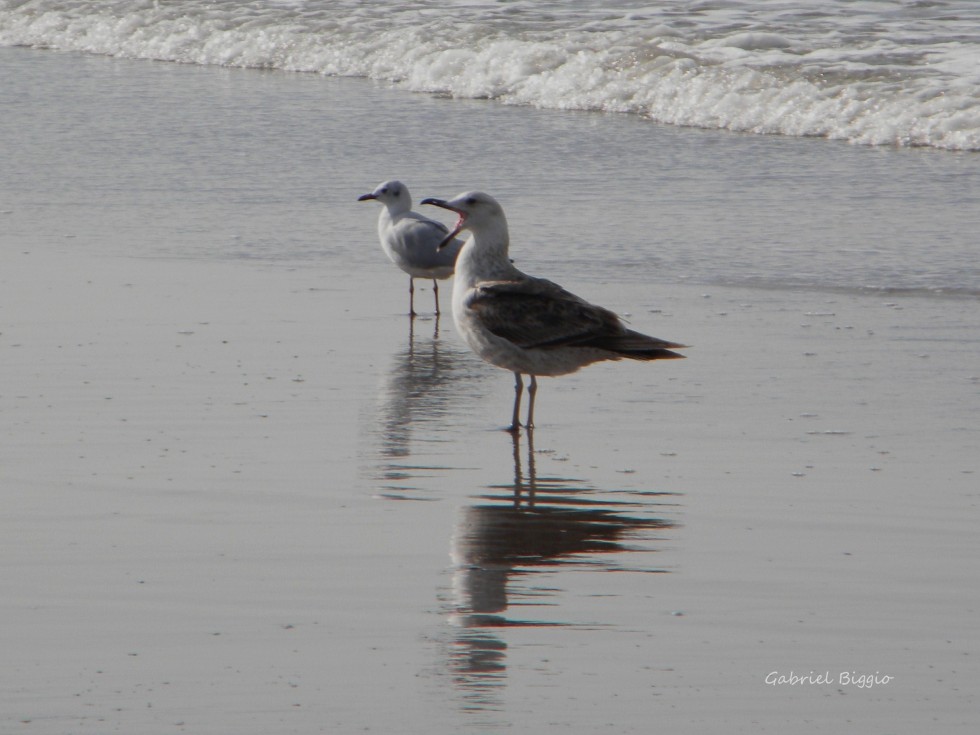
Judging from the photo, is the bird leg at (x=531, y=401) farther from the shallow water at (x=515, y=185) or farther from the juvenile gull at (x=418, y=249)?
the shallow water at (x=515, y=185)

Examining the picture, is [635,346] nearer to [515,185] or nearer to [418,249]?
[418,249]

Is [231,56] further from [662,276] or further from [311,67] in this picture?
[662,276]

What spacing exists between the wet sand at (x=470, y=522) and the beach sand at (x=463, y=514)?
0.01 m

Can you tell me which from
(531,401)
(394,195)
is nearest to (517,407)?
(531,401)

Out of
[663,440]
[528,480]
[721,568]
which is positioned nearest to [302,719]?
[721,568]

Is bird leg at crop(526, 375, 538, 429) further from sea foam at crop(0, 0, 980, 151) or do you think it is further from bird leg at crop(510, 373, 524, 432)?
sea foam at crop(0, 0, 980, 151)

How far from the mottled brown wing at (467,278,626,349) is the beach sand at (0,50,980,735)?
345mm

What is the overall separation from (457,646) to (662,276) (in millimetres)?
4905

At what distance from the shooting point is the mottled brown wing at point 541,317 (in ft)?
20.6

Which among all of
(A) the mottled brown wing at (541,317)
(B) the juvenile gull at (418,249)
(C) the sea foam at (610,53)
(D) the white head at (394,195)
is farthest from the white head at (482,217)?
(C) the sea foam at (610,53)

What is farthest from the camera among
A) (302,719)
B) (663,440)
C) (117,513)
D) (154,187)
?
(154,187)

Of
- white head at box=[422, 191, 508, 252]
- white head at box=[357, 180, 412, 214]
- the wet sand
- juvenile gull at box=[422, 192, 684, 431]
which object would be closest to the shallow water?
white head at box=[357, 180, 412, 214]

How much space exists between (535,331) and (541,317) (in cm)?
7

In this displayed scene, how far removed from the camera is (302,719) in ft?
11.9
